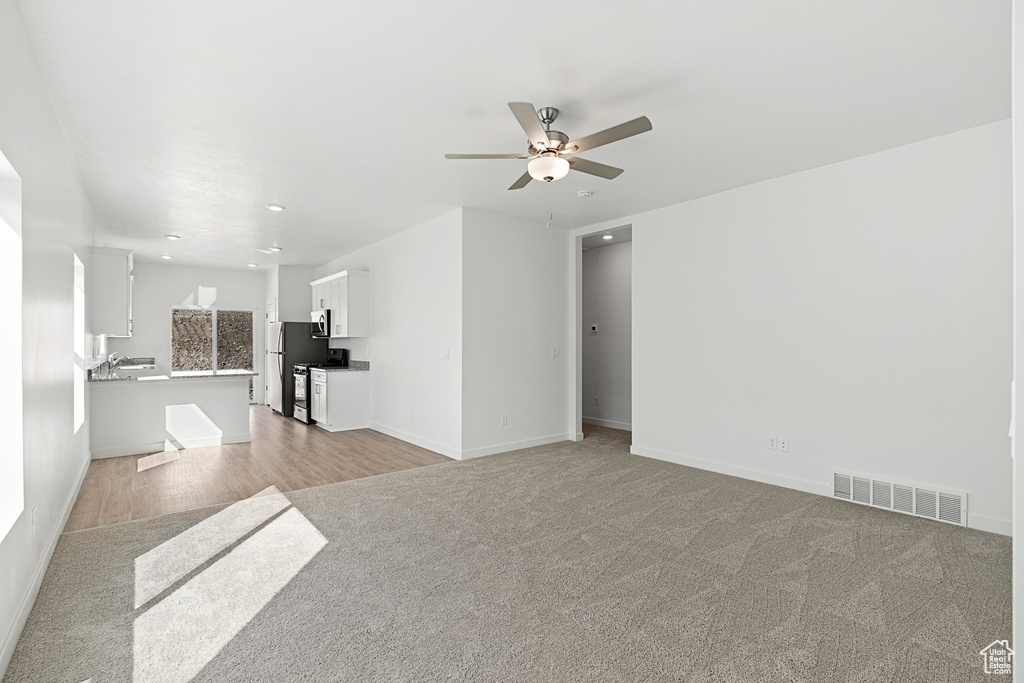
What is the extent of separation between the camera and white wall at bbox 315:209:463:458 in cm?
534

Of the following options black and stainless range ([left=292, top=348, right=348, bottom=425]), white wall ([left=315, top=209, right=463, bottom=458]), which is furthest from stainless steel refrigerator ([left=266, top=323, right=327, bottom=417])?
white wall ([left=315, top=209, right=463, bottom=458])

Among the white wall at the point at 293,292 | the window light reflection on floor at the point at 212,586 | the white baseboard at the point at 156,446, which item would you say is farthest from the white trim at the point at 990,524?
the white wall at the point at 293,292

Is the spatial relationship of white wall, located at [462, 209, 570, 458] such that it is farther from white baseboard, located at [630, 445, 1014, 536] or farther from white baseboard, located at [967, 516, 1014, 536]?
white baseboard, located at [967, 516, 1014, 536]

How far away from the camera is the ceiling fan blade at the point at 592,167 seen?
3.13 meters

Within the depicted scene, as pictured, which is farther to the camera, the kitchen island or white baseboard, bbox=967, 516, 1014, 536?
the kitchen island

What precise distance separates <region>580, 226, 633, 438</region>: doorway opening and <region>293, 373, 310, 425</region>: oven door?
164 inches

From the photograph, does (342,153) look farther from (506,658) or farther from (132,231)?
(132,231)

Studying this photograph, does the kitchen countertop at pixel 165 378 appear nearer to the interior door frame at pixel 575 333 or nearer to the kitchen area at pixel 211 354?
the kitchen area at pixel 211 354

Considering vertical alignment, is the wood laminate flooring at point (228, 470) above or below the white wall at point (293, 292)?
below

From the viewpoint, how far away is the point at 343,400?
7039mm

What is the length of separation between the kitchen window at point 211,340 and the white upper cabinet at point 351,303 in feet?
9.21

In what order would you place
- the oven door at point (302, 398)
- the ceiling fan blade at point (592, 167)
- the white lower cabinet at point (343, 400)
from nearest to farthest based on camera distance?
the ceiling fan blade at point (592, 167)
the white lower cabinet at point (343, 400)
the oven door at point (302, 398)

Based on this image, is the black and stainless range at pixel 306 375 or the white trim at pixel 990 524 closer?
the white trim at pixel 990 524

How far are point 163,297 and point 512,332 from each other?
6905mm
